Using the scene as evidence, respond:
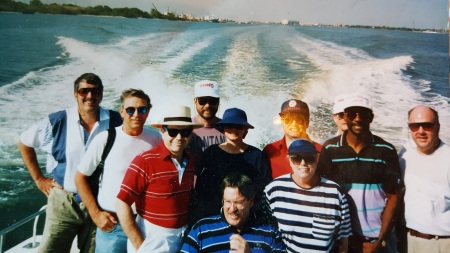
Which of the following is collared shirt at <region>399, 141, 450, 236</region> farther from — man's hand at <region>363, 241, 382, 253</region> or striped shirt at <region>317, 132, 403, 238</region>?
man's hand at <region>363, 241, 382, 253</region>

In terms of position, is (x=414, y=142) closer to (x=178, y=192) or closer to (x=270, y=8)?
(x=178, y=192)

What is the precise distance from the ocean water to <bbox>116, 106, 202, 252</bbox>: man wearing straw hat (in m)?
2.59

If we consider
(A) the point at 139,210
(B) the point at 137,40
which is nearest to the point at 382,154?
(A) the point at 139,210

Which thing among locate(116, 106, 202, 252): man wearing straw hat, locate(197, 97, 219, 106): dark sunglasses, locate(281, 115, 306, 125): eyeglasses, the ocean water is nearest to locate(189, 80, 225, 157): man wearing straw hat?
locate(197, 97, 219, 106): dark sunglasses

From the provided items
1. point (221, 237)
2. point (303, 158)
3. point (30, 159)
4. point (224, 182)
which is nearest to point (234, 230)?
point (221, 237)

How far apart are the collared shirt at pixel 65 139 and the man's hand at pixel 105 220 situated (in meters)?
0.35

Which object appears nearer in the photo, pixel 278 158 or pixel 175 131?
pixel 175 131

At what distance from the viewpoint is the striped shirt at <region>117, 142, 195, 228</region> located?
1.74 m

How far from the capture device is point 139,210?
1813 millimetres

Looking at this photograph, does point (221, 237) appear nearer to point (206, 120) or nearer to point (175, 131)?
point (175, 131)

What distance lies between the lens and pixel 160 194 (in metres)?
1.76

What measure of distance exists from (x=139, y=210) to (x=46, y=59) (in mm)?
5314

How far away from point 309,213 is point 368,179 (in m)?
0.48

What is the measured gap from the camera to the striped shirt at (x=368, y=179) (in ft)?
6.41
